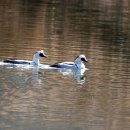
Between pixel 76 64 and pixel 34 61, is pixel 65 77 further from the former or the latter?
pixel 76 64

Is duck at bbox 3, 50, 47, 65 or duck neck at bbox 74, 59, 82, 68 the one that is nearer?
duck at bbox 3, 50, 47, 65

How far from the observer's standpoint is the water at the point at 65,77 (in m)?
23.8

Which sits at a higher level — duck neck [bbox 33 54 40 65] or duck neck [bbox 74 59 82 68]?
duck neck [bbox 33 54 40 65]

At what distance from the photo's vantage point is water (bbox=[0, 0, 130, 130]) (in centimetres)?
2380

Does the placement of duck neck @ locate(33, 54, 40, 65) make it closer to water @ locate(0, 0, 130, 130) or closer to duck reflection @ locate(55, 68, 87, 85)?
water @ locate(0, 0, 130, 130)

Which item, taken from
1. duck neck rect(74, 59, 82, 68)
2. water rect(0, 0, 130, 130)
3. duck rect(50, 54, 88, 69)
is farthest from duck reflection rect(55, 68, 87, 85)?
duck neck rect(74, 59, 82, 68)

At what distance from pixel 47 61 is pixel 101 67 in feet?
11.1

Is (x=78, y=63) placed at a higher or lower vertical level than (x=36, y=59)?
lower

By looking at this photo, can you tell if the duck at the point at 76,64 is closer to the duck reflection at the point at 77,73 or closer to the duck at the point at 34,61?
the duck reflection at the point at 77,73

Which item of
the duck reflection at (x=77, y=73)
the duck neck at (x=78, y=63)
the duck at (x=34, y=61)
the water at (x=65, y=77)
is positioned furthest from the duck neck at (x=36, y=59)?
the duck neck at (x=78, y=63)

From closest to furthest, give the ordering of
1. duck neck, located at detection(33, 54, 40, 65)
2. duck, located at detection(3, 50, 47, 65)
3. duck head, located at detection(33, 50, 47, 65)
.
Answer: duck, located at detection(3, 50, 47, 65) → duck neck, located at detection(33, 54, 40, 65) → duck head, located at detection(33, 50, 47, 65)

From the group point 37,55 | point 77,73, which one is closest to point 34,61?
point 37,55

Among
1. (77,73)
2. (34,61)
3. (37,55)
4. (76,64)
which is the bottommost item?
(77,73)

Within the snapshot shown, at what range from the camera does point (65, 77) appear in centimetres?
3164
